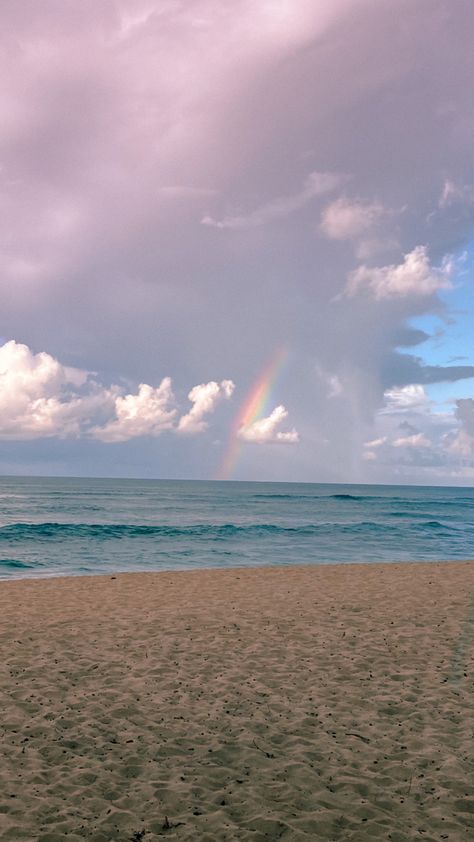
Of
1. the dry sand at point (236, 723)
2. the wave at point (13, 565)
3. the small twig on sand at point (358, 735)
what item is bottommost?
the wave at point (13, 565)

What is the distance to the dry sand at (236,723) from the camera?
6.17 m

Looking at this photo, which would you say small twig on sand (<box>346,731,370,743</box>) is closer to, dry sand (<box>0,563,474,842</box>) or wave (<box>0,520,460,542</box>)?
dry sand (<box>0,563,474,842</box>)

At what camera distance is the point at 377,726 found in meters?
8.39

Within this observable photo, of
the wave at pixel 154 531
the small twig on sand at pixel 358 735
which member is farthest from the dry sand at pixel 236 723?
the wave at pixel 154 531

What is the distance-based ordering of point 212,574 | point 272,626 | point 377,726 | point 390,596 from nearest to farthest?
point 377,726 < point 272,626 < point 390,596 < point 212,574

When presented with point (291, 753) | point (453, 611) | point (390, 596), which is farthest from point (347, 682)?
point (390, 596)

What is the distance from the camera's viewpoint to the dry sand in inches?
243

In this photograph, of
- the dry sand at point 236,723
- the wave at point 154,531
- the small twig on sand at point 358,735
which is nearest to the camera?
the dry sand at point 236,723

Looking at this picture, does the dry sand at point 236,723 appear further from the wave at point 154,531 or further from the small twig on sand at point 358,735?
the wave at point 154,531

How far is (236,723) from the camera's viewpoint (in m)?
8.48

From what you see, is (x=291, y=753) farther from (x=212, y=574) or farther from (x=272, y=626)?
(x=212, y=574)

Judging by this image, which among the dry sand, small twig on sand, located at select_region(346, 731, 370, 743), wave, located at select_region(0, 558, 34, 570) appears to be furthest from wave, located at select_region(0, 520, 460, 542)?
small twig on sand, located at select_region(346, 731, 370, 743)

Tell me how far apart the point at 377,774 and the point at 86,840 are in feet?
11.5

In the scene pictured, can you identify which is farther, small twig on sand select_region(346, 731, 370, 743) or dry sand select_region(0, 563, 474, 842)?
small twig on sand select_region(346, 731, 370, 743)
